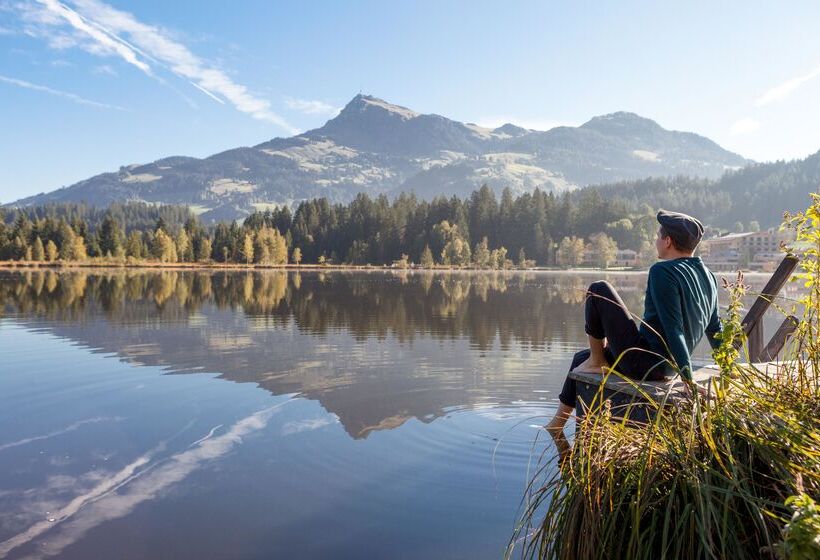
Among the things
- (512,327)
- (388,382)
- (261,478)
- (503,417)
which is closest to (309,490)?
(261,478)

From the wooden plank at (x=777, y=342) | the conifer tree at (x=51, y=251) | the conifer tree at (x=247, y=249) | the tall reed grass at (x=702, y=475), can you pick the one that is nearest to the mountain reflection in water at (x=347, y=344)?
the wooden plank at (x=777, y=342)

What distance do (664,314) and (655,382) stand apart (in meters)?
0.55

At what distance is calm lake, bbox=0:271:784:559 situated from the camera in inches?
180

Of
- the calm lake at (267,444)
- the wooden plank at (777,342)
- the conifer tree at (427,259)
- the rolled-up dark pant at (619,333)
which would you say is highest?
the conifer tree at (427,259)

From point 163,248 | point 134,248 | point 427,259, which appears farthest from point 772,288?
point 163,248

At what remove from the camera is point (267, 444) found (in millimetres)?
6777

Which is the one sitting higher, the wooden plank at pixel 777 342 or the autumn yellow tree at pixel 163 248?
the autumn yellow tree at pixel 163 248

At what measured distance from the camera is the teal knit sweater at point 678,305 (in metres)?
4.14

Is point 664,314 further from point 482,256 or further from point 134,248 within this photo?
point 482,256

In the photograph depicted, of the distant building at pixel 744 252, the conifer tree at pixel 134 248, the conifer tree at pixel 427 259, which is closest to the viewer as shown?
the conifer tree at pixel 134 248

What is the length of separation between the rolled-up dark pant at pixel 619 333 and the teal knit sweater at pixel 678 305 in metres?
0.10

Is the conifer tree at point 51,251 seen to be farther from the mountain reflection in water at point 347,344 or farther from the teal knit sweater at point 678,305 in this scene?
the teal knit sweater at point 678,305

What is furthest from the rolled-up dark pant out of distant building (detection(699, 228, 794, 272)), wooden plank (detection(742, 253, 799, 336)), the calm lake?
distant building (detection(699, 228, 794, 272))

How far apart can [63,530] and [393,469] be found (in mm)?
2753
